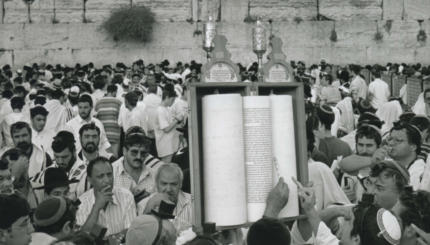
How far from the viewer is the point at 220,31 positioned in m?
25.4

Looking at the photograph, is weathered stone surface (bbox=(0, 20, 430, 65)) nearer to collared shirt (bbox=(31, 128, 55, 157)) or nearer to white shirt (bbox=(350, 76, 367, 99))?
white shirt (bbox=(350, 76, 367, 99))

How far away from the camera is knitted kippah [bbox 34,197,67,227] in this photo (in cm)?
465

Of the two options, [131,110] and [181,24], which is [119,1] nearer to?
[181,24]

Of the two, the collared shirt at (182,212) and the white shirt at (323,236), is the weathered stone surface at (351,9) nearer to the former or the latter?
the collared shirt at (182,212)

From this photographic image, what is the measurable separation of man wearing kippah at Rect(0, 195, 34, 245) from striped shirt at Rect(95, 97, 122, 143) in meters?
6.68

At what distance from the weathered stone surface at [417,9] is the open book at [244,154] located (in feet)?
75.6

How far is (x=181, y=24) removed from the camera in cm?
2588

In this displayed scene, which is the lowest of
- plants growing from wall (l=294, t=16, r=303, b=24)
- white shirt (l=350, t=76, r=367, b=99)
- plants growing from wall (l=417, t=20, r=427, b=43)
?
white shirt (l=350, t=76, r=367, b=99)

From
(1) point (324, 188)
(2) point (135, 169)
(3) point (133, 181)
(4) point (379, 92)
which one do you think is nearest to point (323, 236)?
(1) point (324, 188)

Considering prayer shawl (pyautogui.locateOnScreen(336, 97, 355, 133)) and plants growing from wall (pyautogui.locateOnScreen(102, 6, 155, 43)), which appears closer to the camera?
prayer shawl (pyautogui.locateOnScreen(336, 97, 355, 133))

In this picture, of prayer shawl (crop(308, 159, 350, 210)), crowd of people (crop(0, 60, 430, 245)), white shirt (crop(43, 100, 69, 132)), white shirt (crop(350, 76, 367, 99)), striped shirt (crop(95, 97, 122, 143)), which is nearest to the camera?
crowd of people (crop(0, 60, 430, 245))

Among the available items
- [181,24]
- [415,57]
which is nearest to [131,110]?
[181,24]

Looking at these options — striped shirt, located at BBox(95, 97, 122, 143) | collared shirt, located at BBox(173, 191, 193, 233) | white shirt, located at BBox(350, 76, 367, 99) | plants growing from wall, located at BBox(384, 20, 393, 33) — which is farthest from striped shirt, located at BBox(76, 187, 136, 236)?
plants growing from wall, located at BBox(384, 20, 393, 33)

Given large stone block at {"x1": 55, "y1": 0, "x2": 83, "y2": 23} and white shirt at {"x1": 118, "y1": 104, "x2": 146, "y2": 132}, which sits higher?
large stone block at {"x1": 55, "y1": 0, "x2": 83, "y2": 23}
